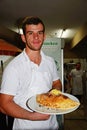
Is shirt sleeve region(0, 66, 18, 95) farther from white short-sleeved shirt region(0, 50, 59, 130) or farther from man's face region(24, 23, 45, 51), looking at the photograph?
man's face region(24, 23, 45, 51)

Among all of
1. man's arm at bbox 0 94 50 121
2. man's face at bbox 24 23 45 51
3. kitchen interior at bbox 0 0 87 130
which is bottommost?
man's arm at bbox 0 94 50 121

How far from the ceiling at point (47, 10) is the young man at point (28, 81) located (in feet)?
8.53

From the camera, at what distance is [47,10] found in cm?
450

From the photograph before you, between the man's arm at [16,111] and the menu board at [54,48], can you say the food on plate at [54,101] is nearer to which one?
the man's arm at [16,111]

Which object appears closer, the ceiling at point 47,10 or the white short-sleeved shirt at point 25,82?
the white short-sleeved shirt at point 25,82

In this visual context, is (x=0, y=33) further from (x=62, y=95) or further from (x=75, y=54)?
(x=75, y=54)

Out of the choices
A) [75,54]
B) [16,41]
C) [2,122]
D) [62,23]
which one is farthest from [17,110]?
[75,54]

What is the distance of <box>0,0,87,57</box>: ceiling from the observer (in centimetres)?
399

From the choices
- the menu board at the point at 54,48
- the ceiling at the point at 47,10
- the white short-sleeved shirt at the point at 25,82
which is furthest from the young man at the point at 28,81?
the ceiling at the point at 47,10

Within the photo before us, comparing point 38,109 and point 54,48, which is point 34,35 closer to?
point 38,109

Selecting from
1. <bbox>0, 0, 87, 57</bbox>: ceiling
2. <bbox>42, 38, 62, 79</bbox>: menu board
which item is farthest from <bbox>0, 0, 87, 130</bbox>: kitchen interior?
<bbox>42, 38, 62, 79</bbox>: menu board

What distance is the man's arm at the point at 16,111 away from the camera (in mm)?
1320

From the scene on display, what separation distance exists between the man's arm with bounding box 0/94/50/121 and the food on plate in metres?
0.09

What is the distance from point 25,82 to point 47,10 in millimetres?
3300
